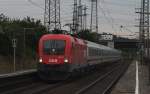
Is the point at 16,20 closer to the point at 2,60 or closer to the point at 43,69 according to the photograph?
the point at 2,60

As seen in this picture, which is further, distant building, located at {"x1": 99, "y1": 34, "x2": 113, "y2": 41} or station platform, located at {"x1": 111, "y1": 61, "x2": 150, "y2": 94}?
distant building, located at {"x1": 99, "y1": 34, "x2": 113, "y2": 41}

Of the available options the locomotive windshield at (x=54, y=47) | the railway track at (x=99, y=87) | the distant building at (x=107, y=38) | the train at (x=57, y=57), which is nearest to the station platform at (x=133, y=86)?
the railway track at (x=99, y=87)

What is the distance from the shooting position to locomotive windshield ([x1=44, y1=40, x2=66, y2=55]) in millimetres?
29797

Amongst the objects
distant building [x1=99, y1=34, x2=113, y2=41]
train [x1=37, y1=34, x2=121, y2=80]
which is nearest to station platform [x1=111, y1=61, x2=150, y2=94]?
train [x1=37, y1=34, x2=121, y2=80]

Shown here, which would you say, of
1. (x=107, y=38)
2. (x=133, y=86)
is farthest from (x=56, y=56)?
(x=107, y=38)

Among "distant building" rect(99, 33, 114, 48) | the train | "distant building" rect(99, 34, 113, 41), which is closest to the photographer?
the train

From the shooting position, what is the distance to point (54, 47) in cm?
2997

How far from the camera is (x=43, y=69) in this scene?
95.2 feet

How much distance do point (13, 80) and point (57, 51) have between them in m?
3.47

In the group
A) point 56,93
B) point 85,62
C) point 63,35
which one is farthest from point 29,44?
point 56,93

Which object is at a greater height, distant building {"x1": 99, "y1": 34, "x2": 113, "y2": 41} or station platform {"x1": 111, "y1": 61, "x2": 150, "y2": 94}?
distant building {"x1": 99, "y1": 34, "x2": 113, "y2": 41}

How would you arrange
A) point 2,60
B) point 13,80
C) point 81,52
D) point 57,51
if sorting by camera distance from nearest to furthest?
1. point 13,80
2. point 57,51
3. point 81,52
4. point 2,60

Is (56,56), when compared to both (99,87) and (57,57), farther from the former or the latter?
(99,87)

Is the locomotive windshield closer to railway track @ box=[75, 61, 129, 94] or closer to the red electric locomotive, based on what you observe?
the red electric locomotive
